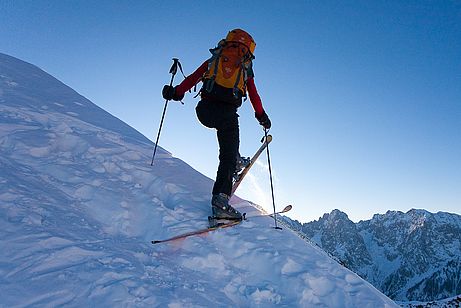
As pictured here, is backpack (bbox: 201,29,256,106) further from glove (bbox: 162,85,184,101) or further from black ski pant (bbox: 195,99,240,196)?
glove (bbox: 162,85,184,101)

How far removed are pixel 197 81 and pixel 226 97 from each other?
91 cm

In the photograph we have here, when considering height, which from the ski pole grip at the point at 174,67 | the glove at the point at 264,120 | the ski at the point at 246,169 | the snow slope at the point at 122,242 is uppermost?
the ski pole grip at the point at 174,67

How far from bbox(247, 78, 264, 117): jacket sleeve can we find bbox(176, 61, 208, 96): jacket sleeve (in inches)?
35.0

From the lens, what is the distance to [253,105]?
Result: 735 cm

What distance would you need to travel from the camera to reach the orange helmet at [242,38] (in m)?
6.53

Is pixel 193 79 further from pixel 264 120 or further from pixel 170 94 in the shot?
pixel 264 120

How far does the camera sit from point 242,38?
6.54m

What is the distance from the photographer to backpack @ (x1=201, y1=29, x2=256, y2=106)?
638cm

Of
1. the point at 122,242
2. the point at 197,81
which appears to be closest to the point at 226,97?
the point at 197,81

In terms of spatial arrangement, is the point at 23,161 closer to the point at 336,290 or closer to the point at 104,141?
the point at 104,141

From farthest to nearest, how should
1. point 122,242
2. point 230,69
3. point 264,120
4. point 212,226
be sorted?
1. point 264,120
2. point 230,69
3. point 212,226
4. point 122,242

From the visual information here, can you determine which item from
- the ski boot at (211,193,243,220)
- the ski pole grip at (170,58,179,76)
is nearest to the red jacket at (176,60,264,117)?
the ski pole grip at (170,58,179,76)

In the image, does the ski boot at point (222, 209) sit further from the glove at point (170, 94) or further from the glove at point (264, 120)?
the glove at point (170, 94)

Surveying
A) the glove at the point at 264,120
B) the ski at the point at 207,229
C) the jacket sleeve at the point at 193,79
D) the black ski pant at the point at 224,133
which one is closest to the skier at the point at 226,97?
the black ski pant at the point at 224,133
